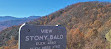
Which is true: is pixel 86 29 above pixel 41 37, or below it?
above

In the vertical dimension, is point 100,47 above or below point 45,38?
below

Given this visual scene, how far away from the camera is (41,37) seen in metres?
3.26

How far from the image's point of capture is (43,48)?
327 centimetres

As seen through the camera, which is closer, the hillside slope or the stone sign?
the stone sign

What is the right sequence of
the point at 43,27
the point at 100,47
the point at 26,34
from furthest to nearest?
the point at 100,47
the point at 43,27
the point at 26,34

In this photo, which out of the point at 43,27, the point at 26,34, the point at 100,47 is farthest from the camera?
the point at 100,47

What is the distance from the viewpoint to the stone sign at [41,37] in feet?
10.2

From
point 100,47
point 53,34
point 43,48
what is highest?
point 53,34

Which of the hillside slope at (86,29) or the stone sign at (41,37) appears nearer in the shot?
the stone sign at (41,37)

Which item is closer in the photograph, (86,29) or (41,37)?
(41,37)

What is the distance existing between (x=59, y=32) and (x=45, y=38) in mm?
355

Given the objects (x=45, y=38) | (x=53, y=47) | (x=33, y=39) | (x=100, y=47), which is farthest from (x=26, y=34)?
(x=100, y=47)

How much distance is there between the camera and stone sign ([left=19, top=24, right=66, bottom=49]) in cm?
311

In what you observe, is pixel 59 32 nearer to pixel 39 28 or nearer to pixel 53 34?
pixel 53 34
